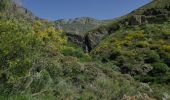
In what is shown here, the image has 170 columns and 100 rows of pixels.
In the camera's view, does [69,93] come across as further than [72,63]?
No

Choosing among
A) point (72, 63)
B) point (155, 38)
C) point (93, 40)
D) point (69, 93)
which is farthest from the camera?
point (93, 40)

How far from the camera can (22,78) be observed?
1579 centimetres

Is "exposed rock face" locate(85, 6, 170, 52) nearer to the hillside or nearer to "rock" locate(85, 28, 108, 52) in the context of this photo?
"rock" locate(85, 28, 108, 52)

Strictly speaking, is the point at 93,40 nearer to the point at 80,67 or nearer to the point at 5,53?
the point at 80,67

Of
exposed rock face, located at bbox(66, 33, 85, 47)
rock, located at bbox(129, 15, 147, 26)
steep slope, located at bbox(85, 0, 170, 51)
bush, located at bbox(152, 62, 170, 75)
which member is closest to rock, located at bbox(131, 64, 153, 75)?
bush, located at bbox(152, 62, 170, 75)

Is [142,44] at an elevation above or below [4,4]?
below

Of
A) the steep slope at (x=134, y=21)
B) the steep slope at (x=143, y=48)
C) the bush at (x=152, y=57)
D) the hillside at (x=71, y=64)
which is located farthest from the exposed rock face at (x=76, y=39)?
the bush at (x=152, y=57)

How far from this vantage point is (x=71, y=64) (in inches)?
1065

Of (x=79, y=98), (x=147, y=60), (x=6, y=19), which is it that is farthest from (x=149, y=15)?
(x=6, y=19)

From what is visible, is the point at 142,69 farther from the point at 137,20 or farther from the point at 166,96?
the point at 137,20

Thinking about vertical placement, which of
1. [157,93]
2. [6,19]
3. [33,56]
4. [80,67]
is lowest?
[157,93]

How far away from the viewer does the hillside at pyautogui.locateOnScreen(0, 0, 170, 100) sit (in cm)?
1491

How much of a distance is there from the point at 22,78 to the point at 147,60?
26739mm

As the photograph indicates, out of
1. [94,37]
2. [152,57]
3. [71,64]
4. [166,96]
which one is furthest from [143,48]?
[94,37]
